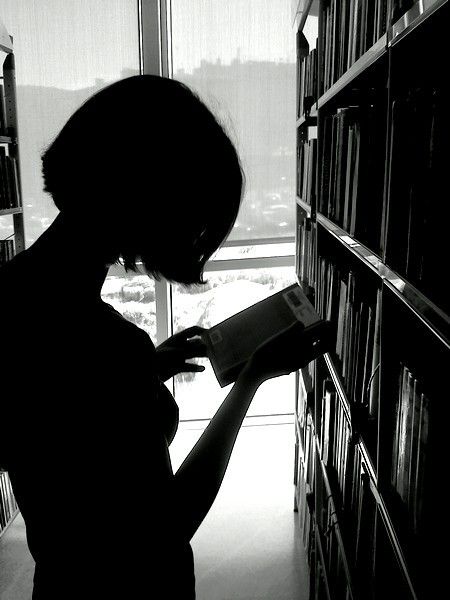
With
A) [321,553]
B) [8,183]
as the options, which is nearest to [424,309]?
[321,553]

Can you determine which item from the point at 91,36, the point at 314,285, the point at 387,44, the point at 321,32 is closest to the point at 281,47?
the point at 91,36

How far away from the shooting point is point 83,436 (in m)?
0.80

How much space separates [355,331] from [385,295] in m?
0.31

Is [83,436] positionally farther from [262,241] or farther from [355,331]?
[262,241]

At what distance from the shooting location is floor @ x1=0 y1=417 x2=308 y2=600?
87.0 inches

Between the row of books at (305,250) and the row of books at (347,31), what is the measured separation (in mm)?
591

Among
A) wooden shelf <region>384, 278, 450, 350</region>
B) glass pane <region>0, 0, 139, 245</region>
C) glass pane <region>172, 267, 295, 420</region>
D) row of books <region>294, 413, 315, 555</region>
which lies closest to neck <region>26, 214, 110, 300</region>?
wooden shelf <region>384, 278, 450, 350</region>

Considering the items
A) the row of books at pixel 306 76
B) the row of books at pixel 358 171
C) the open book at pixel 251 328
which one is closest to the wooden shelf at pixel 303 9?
the row of books at pixel 306 76

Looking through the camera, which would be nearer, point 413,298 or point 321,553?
point 413,298

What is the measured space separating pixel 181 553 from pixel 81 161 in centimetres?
65

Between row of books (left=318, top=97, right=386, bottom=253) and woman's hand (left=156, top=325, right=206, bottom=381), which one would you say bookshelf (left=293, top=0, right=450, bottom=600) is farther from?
woman's hand (left=156, top=325, right=206, bottom=381)

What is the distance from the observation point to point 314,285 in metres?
2.04

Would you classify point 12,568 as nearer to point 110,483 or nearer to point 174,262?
point 110,483

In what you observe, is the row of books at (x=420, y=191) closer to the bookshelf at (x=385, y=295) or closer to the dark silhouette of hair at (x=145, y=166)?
the bookshelf at (x=385, y=295)
